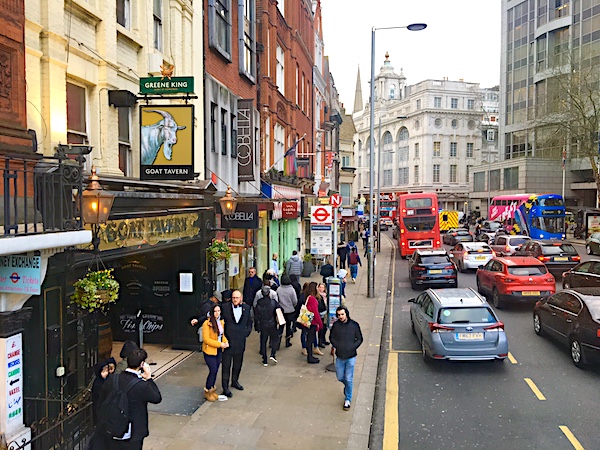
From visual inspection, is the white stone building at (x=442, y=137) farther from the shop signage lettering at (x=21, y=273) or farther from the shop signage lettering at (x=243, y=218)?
the shop signage lettering at (x=21, y=273)

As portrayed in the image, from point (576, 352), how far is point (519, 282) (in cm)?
555

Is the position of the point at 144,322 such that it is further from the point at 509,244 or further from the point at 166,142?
the point at 509,244

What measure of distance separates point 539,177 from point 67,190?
217 ft

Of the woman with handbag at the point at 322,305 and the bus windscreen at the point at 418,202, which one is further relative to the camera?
the bus windscreen at the point at 418,202

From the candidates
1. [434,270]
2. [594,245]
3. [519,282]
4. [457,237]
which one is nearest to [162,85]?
[519,282]

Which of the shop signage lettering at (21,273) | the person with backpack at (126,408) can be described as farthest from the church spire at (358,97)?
the person with backpack at (126,408)

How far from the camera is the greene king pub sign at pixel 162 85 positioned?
9.99 meters

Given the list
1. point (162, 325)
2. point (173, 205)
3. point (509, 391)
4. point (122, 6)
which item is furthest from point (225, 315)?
point (122, 6)

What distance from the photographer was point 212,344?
8883mm

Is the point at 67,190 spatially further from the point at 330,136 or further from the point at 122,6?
the point at 330,136

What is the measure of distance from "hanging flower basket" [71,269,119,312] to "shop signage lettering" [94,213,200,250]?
77 centimetres

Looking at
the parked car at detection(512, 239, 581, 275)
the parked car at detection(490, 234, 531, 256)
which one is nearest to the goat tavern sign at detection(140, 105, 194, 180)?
the parked car at detection(512, 239, 581, 275)

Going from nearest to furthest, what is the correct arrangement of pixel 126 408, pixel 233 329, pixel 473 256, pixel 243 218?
1. pixel 126 408
2. pixel 233 329
3. pixel 243 218
4. pixel 473 256

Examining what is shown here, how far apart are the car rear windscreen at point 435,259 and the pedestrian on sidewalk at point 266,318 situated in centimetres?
1076
